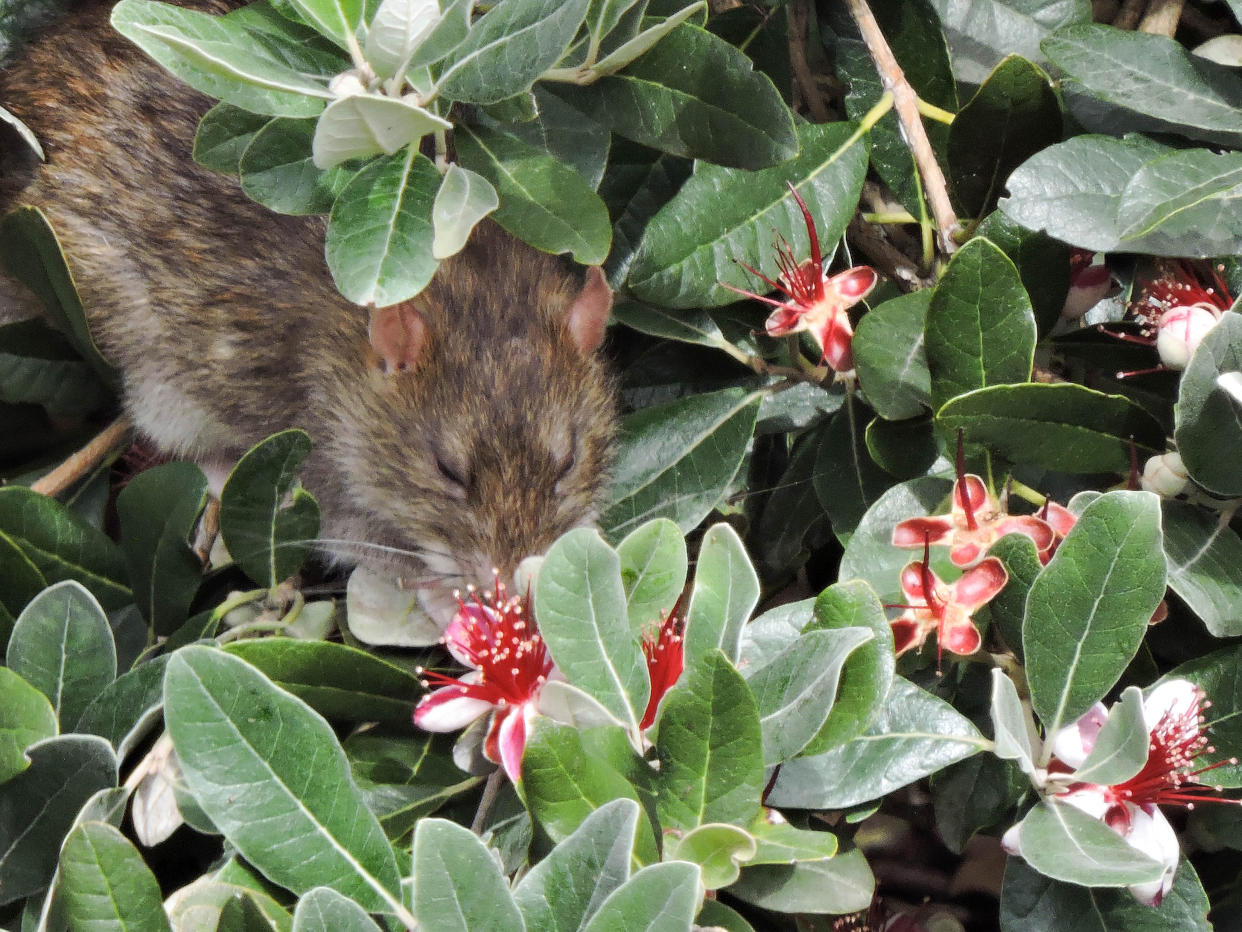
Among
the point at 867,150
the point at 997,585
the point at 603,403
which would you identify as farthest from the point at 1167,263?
the point at 603,403

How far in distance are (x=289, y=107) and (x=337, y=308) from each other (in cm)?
84

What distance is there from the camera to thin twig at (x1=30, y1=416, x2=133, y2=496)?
1.99 m

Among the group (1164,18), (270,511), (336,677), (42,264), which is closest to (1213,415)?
(1164,18)

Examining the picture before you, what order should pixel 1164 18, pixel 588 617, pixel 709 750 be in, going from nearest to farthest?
pixel 709 750, pixel 588 617, pixel 1164 18

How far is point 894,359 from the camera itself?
4.83 ft

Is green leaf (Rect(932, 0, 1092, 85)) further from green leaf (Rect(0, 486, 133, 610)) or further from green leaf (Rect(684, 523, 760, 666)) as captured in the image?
green leaf (Rect(0, 486, 133, 610))

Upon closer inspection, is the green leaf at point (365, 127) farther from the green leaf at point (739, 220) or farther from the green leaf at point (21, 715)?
the green leaf at point (21, 715)

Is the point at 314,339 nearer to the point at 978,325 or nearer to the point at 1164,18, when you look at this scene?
the point at 978,325

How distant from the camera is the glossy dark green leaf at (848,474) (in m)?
1.58

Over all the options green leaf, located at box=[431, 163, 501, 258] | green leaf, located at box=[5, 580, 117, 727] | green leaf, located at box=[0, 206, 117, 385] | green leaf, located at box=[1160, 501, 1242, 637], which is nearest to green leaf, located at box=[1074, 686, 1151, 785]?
green leaf, located at box=[1160, 501, 1242, 637]

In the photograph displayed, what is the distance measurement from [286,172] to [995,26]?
1077 mm

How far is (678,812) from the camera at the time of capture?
1190 millimetres

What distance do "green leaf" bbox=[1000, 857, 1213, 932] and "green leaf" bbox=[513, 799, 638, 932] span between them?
0.54 meters

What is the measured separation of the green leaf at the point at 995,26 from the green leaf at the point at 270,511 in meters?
1.14
